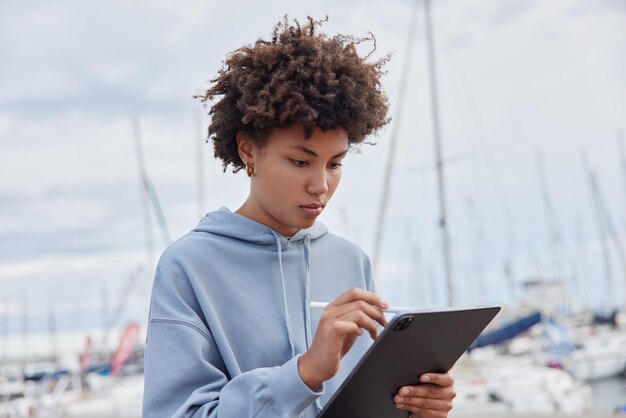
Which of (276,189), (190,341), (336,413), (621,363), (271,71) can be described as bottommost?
(621,363)

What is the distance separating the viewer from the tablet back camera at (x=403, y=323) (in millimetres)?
1550

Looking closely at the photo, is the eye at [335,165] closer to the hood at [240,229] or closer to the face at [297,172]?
the face at [297,172]

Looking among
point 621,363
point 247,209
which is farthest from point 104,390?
point 247,209

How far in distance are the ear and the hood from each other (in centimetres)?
15

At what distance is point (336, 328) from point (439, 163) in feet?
42.7

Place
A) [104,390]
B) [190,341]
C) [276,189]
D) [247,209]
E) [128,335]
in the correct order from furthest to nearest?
[104,390] → [128,335] → [247,209] → [276,189] → [190,341]

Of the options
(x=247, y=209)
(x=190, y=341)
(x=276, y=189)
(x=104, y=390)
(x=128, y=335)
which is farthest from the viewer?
(x=104, y=390)

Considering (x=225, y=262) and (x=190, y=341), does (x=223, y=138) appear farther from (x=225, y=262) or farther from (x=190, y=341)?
(x=190, y=341)

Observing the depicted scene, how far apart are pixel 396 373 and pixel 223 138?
2.55 feet

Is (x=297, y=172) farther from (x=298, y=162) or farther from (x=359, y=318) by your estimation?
(x=359, y=318)

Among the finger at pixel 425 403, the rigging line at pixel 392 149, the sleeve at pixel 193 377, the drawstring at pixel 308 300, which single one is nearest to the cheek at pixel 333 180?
the drawstring at pixel 308 300

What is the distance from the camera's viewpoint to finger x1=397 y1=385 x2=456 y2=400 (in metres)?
1.82

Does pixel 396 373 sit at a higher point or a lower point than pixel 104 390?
higher

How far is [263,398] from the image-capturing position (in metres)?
1.67
